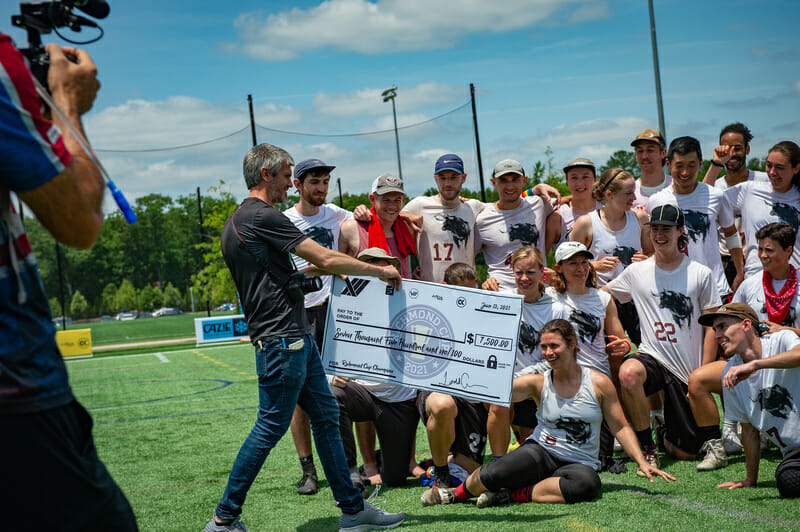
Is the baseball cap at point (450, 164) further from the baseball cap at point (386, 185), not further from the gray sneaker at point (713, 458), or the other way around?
the gray sneaker at point (713, 458)

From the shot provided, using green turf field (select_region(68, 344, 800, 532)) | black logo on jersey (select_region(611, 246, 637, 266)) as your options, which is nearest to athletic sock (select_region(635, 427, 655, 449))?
green turf field (select_region(68, 344, 800, 532))

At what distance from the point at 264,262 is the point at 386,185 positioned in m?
1.85

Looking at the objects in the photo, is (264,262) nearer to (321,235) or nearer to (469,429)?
(321,235)

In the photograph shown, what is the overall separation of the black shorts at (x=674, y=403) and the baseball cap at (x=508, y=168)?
186 centimetres

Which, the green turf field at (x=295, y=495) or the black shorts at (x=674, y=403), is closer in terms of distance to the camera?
the green turf field at (x=295, y=495)

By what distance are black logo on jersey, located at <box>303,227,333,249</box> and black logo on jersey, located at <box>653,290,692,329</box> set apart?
9.14ft

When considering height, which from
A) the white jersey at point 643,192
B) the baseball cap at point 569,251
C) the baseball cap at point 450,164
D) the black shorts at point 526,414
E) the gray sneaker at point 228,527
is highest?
the baseball cap at point 450,164

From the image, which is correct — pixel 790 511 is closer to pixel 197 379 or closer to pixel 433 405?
pixel 433 405

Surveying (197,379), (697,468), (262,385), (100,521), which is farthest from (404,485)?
(197,379)

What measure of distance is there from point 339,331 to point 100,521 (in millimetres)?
3112

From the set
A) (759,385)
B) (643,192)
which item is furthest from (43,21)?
(643,192)

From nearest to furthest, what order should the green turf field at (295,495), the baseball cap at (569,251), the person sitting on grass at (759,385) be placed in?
1. the green turf field at (295,495)
2. the person sitting on grass at (759,385)
3. the baseball cap at (569,251)

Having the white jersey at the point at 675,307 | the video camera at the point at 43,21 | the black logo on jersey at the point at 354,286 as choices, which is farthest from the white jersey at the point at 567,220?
the video camera at the point at 43,21

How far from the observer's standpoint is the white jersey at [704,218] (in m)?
5.83
